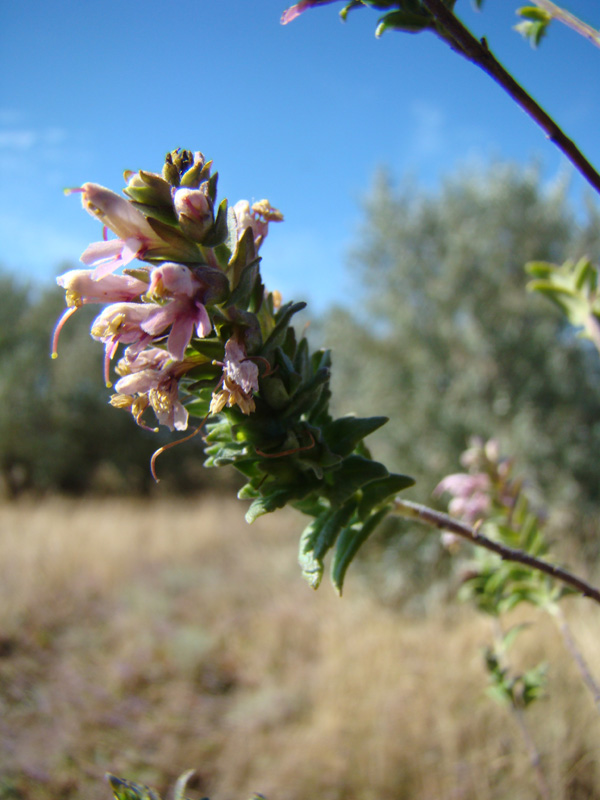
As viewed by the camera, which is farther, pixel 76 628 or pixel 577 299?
pixel 76 628

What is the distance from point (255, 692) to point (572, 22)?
501 cm

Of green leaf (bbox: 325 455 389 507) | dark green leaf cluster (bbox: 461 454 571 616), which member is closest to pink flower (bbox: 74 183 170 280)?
green leaf (bbox: 325 455 389 507)

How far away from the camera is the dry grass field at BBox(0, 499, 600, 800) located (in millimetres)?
3146

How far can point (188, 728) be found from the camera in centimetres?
394

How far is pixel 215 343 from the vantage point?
73cm

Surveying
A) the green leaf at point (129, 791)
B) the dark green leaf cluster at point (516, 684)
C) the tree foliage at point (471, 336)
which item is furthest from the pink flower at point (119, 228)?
the tree foliage at point (471, 336)

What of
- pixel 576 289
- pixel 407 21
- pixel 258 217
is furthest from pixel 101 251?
pixel 576 289

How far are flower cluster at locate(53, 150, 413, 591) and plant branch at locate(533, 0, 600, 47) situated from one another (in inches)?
18.9

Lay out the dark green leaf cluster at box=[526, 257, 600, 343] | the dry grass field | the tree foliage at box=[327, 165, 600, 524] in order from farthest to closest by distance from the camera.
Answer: the tree foliage at box=[327, 165, 600, 524]
the dry grass field
the dark green leaf cluster at box=[526, 257, 600, 343]

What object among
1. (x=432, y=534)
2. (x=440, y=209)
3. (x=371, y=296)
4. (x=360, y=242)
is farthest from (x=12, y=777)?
(x=440, y=209)

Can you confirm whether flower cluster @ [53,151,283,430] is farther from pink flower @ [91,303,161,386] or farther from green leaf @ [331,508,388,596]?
green leaf @ [331,508,388,596]

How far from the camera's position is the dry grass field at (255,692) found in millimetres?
3146

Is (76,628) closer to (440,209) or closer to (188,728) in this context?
(188,728)

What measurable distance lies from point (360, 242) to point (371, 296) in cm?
90
